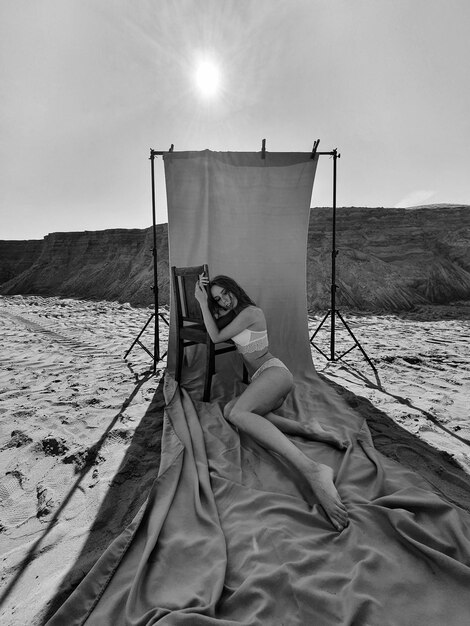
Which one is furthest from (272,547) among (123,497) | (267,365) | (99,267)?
(99,267)

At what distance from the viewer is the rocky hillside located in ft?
36.7


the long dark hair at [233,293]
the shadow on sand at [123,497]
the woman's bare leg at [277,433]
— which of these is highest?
the long dark hair at [233,293]

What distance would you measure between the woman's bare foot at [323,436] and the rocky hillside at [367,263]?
29.0 feet

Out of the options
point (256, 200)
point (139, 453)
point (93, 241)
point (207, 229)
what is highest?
point (93, 241)

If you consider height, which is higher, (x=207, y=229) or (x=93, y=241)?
(x=93, y=241)

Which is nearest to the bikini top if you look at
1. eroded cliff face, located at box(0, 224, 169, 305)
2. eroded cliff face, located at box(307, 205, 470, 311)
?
eroded cliff face, located at box(307, 205, 470, 311)

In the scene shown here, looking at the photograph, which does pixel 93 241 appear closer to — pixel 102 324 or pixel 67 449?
pixel 102 324

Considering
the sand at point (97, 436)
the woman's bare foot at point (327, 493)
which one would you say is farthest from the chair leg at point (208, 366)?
the woman's bare foot at point (327, 493)

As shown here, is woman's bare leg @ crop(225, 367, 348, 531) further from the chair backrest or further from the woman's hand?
the chair backrest

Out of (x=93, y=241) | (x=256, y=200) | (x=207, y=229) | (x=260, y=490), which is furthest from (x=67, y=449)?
(x=93, y=241)

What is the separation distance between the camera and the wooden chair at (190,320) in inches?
117

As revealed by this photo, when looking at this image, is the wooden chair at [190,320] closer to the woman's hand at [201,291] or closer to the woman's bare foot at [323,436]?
the woman's hand at [201,291]

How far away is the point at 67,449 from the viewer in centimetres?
213

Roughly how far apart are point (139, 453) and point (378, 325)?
22.0 ft
